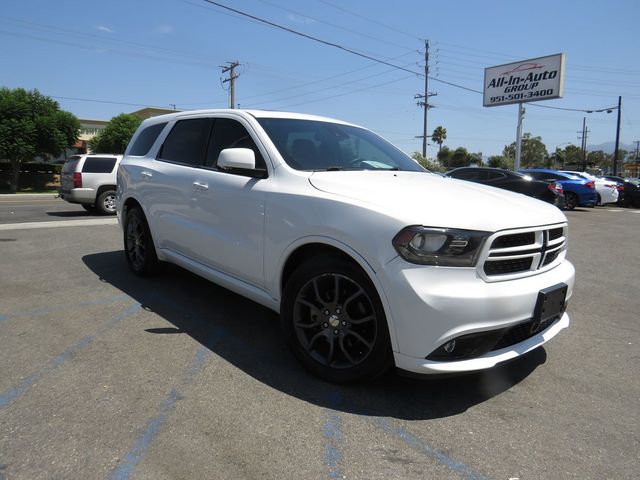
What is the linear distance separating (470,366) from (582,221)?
46.4 feet

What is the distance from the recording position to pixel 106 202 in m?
12.8

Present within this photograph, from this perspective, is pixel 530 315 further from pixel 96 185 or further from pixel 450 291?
pixel 96 185

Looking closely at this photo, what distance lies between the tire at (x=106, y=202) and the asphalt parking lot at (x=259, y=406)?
8750 millimetres

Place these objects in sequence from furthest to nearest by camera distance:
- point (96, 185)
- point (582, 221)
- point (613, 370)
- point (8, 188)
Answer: point (8, 188) → point (582, 221) → point (96, 185) → point (613, 370)

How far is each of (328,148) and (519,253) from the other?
175 centimetres

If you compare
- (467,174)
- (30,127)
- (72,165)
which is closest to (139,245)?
(72,165)

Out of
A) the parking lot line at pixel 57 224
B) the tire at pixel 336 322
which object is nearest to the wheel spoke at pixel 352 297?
the tire at pixel 336 322

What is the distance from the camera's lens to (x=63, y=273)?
5.80 metres

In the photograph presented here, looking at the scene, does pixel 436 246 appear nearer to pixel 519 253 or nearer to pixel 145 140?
pixel 519 253

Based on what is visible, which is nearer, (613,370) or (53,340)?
(613,370)

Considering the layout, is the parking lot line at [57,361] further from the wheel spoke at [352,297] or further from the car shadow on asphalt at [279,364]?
the wheel spoke at [352,297]

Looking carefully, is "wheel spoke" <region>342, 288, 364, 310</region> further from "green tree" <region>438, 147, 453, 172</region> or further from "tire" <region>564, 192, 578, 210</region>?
"green tree" <region>438, 147, 453, 172</region>

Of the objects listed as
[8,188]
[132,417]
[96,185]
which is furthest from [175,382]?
[8,188]

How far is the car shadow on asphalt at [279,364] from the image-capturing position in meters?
2.84
